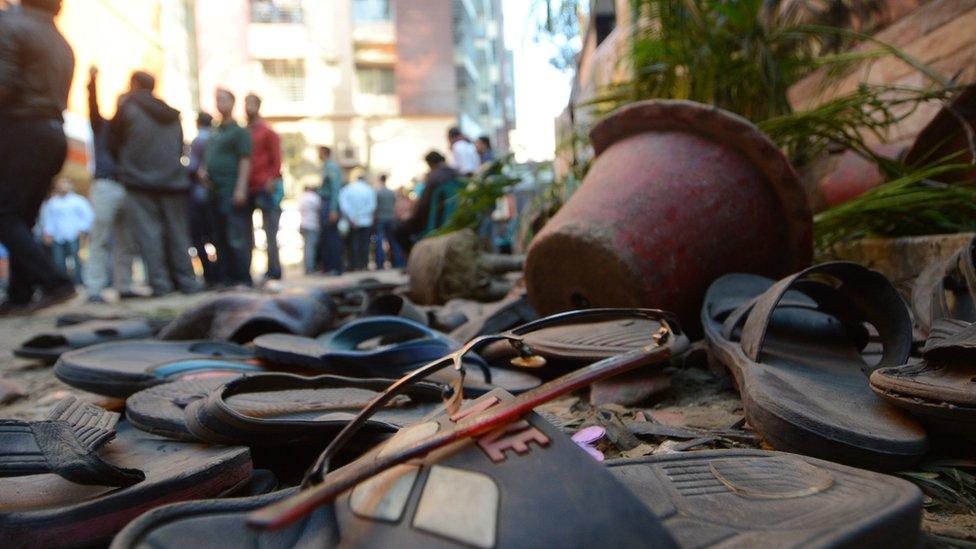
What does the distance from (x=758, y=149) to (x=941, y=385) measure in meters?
1.08

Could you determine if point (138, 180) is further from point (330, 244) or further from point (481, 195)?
point (330, 244)

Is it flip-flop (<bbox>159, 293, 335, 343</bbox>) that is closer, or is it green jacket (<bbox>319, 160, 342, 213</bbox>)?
flip-flop (<bbox>159, 293, 335, 343</bbox>)

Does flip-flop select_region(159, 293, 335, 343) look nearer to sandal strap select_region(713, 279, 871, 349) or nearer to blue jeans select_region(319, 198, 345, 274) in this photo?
sandal strap select_region(713, 279, 871, 349)

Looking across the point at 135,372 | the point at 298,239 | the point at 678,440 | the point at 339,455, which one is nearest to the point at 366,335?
the point at 135,372

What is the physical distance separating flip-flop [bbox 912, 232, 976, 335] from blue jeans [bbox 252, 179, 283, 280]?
547 cm

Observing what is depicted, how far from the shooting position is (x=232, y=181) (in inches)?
220

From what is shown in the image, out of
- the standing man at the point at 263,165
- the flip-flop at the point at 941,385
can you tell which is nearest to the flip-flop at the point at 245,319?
the flip-flop at the point at 941,385

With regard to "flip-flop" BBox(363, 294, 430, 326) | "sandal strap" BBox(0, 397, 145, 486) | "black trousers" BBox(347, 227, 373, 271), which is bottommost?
"black trousers" BBox(347, 227, 373, 271)

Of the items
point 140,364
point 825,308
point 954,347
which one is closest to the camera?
point 954,347

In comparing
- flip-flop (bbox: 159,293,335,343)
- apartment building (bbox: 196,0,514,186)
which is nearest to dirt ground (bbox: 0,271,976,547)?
flip-flop (bbox: 159,293,335,343)

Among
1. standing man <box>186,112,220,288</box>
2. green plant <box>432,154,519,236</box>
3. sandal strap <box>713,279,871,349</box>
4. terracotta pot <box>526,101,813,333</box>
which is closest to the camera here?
sandal strap <box>713,279,871,349</box>

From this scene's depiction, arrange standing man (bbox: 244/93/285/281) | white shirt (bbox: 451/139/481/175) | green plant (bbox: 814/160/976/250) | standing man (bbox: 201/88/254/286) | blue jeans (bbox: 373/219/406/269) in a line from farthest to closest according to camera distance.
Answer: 1. blue jeans (bbox: 373/219/406/269)
2. white shirt (bbox: 451/139/481/175)
3. standing man (bbox: 244/93/285/281)
4. standing man (bbox: 201/88/254/286)
5. green plant (bbox: 814/160/976/250)

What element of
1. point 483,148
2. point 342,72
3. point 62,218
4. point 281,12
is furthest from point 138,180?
point 281,12

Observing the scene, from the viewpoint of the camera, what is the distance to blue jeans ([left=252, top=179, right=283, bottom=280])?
19.2 feet
